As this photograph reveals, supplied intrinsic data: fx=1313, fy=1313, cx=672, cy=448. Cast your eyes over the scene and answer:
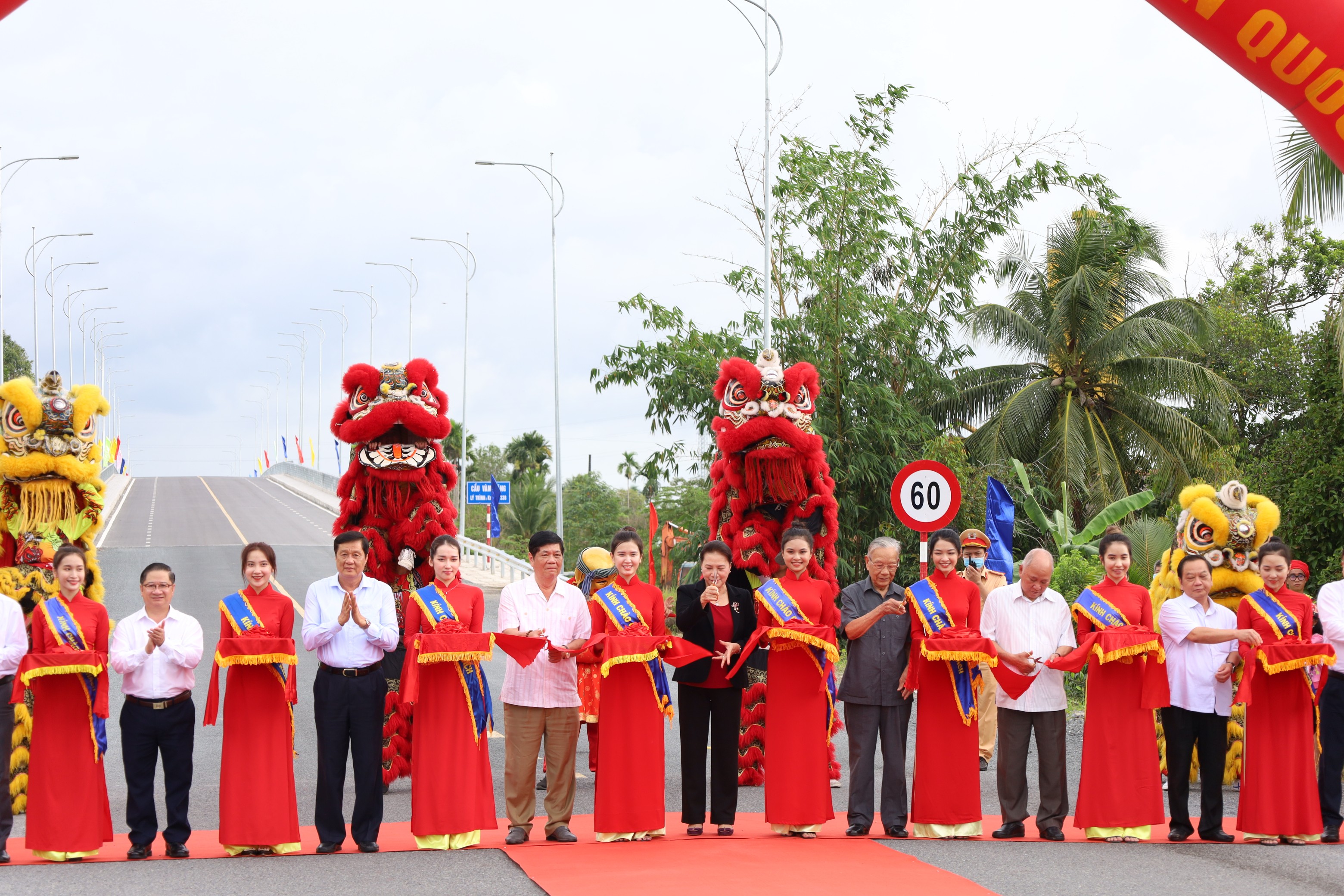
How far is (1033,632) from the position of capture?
25.7ft

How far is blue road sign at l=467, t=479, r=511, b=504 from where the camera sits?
27.8 metres

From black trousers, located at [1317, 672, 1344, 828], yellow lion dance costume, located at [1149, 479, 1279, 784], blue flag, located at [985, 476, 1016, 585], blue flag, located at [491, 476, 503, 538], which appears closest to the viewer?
black trousers, located at [1317, 672, 1344, 828]

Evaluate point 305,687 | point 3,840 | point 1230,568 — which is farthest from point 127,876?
point 305,687

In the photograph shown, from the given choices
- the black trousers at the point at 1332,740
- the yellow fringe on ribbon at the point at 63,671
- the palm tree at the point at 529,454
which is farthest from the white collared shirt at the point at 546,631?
the palm tree at the point at 529,454

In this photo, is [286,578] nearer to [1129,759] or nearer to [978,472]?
[978,472]

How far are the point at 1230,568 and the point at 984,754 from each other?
2.47 metres

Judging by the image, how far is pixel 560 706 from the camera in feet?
25.3

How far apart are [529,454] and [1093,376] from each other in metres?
39.8

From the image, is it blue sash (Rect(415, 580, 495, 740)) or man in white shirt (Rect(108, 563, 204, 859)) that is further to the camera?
blue sash (Rect(415, 580, 495, 740))

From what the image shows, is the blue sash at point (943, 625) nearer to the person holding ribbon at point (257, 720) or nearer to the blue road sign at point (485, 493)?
the person holding ribbon at point (257, 720)

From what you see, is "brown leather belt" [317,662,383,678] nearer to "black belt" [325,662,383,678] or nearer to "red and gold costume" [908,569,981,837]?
"black belt" [325,662,383,678]

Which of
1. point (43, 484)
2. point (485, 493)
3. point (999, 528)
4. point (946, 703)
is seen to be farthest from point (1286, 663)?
point (485, 493)

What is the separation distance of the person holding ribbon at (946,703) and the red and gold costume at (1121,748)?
0.63 meters

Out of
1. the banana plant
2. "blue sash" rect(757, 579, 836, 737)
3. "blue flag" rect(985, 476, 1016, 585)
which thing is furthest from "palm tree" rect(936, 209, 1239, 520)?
"blue sash" rect(757, 579, 836, 737)
